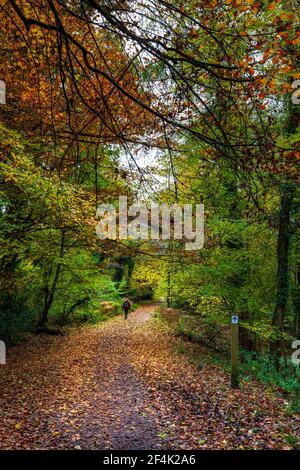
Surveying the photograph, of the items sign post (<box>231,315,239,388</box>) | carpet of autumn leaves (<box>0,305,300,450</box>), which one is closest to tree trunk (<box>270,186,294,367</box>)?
carpet of autumn leaves (<box>0,305,300,450</box>)

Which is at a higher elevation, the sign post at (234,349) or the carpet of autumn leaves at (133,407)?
the sign post at (234,349)

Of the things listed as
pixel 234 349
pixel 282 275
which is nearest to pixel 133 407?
pixel 234 349

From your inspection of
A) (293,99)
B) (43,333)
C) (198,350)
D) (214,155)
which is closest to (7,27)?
(214,155)

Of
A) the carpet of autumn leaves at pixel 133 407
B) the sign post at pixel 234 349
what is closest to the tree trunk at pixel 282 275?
the carpet of autumn leaves at pixel 133 407

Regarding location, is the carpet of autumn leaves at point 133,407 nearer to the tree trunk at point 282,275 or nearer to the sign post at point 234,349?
the sign post at point 234,349

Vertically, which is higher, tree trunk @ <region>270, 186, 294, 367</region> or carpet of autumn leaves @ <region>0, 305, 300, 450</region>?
tree trunk @ <region>270, 186, 294, 367</region>

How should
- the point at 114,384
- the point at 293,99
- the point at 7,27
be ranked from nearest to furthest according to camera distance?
the point at 7,27
the point at 114,384
the point at 293,99

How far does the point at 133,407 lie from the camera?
5.48 m

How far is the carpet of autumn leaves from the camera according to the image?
4.26 meters

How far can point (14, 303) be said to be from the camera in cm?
1224

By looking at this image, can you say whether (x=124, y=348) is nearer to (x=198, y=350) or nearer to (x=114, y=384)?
(x=198, y=350)

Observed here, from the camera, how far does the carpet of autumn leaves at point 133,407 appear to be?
426 cm

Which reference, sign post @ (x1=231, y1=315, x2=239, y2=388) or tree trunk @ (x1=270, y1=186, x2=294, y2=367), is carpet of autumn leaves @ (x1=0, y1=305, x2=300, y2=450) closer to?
sign post @ (x1=231, y1=315, x2=239, y2=388)
